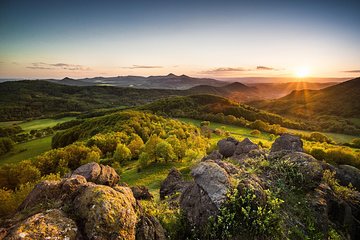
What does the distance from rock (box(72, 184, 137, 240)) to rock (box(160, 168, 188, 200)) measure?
18.7m

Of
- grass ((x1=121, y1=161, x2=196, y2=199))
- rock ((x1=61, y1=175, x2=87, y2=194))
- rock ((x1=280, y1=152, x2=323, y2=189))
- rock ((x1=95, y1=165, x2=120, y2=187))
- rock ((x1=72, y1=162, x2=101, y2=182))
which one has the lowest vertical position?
grass ((x1=121, y1=161, x2=196, y2=199))

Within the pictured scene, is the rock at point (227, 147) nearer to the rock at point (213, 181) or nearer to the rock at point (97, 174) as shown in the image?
the rock at point (97, 174)

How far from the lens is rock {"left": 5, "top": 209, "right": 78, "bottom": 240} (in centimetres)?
781

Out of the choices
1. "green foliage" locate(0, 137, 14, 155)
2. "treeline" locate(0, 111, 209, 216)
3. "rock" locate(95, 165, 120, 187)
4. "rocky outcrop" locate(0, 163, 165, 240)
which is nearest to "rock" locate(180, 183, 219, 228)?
"rocky outcrop" locate(0, 163, 165, 240)

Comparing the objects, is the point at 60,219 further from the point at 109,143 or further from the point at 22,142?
the point at 22,142

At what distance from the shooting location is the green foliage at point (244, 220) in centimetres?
1168

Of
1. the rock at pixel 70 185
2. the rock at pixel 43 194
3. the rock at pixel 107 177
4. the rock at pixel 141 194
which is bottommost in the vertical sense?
the rock at pixel 141 194

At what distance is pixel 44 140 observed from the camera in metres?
146

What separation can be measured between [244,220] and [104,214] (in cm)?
758

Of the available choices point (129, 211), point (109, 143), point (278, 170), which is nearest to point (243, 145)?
point (278, 170)

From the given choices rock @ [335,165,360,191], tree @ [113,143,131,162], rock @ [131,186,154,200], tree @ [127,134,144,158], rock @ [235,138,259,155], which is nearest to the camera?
rock @ [131,186,154,200]

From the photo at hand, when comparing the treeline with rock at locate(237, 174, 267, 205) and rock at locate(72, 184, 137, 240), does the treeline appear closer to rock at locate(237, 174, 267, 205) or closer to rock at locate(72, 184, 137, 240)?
rock at locate(72, 184, 137, 240)

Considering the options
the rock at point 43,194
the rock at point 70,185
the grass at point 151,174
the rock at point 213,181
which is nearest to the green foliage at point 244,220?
the rock at point 213,181

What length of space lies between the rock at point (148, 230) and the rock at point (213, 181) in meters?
3.51
